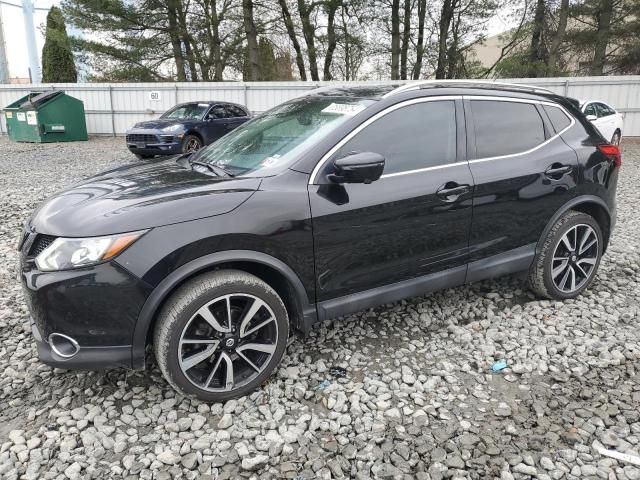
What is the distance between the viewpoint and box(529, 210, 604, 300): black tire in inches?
143

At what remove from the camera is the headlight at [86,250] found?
2.29 m

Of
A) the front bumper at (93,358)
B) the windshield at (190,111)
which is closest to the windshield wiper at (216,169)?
the front bumper at (93,358)

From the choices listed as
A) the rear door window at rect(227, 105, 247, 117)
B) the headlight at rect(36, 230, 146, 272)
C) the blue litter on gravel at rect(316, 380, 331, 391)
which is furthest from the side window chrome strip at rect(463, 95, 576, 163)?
the rear door window at rect(227, 105, 247, 117)

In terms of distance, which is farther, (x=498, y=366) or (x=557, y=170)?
(x=557, y=170)

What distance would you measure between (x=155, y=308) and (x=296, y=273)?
0.76m

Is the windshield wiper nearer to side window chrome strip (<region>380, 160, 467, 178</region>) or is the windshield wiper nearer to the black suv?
the black suv

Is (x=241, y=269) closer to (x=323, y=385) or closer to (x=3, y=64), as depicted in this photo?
(x=323, y=385)

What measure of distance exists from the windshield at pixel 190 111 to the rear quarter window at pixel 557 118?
10.0 m

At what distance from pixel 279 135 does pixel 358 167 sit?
816 millimetres

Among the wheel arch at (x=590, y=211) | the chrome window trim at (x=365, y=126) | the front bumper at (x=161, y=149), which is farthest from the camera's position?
the front bumper at (x=161, y=149)

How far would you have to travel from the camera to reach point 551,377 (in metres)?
2.92

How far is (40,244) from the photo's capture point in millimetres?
2471

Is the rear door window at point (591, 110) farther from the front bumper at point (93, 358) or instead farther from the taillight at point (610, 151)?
the front bumper at point (93, 358)

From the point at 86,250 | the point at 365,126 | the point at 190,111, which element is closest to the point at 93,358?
the point at 86,250
